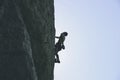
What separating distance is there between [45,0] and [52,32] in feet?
10.1

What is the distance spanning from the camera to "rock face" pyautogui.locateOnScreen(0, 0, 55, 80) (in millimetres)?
19859

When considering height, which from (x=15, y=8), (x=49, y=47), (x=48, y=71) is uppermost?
(x=15, y=8)

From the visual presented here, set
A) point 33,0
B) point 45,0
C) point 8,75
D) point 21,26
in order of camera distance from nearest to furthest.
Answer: point 8,75 < point 21,26 < point 33,0 < point 45,0

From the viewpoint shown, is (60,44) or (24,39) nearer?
(24,39)

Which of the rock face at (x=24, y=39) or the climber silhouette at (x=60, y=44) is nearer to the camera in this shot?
the rock face at (x=24, y=39)

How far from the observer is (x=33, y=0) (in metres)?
23.5

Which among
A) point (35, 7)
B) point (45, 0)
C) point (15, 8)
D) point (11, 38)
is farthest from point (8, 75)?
point (45, 0)

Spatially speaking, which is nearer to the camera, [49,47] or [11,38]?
[11,38]

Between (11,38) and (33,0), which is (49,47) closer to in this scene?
(33,0)

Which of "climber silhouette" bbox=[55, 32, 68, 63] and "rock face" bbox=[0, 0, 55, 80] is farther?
"climber silhouette" bbox=[55, 32, 68, 63]

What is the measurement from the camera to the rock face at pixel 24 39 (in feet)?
65.2

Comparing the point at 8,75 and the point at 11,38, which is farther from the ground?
the point at 11,38

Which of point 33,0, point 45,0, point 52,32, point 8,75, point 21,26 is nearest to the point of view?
point 8,75

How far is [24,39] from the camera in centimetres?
2078
